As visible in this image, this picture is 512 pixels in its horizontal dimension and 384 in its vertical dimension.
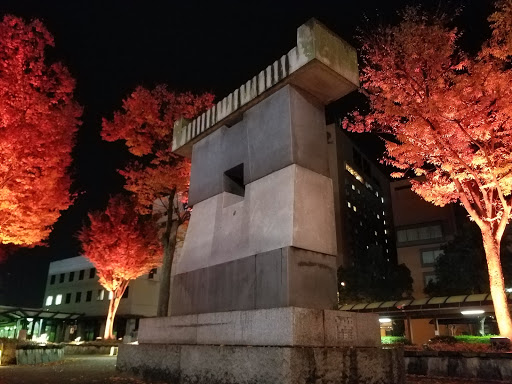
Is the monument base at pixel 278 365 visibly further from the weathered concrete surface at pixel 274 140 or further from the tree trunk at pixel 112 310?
the tree trunk at pixel 112 310

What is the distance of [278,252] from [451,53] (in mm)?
12687

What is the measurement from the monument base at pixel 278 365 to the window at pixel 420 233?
53.2 m

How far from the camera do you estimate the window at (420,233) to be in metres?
53.8

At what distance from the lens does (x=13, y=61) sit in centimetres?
1545

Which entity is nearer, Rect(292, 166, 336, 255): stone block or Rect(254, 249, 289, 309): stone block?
Rect(254, 249, 289, 309): stone block

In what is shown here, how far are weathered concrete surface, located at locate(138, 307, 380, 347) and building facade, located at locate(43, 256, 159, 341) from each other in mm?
35622

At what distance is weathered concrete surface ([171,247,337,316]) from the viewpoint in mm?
5461

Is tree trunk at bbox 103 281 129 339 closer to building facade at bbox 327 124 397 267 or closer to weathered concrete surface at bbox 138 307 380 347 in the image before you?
weathered concrete surface at bbox 138 307 380 347

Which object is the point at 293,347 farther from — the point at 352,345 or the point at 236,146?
the point at 236,146

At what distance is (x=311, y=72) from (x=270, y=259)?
3.23 m

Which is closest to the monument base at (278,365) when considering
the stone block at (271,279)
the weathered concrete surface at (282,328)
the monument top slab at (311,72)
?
the weathered concrete surface at (282,328)

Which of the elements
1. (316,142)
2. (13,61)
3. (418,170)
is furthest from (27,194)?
(418,170)

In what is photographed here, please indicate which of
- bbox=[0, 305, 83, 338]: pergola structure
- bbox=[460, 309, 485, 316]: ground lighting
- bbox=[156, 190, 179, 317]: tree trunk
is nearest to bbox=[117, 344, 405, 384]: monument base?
bbox=[156, 190, 179, 317]: tree trunk

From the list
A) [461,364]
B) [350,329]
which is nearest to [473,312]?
[461,364]
